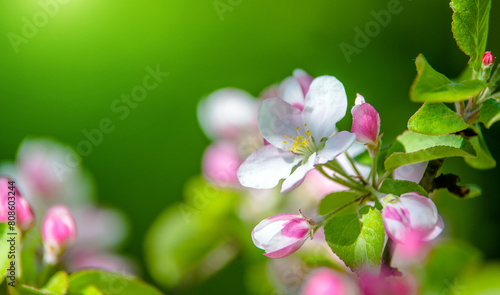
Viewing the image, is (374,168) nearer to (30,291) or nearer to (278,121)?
(278,121)

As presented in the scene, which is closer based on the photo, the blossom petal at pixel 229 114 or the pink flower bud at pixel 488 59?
the pink flower bud at pixel 488 59

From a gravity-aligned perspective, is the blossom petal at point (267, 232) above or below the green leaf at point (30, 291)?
below

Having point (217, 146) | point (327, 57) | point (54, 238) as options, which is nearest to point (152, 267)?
point (217, 146)

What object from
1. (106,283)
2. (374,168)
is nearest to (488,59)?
(374,168)

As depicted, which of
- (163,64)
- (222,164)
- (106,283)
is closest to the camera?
(106,283)

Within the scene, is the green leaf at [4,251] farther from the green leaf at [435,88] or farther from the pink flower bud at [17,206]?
the green leaf at [435,88]

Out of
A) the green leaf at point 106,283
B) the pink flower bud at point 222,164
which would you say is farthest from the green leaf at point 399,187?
the pink flower bud at point 222,164

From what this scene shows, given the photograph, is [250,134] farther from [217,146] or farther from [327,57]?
[327,57]
